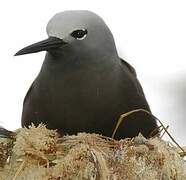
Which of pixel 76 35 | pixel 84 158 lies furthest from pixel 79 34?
pixel 84 158

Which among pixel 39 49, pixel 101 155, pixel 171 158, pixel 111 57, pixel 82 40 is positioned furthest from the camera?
pixel 111 57

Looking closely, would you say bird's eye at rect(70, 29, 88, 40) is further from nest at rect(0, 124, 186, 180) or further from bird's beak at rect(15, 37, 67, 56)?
nest at rect(0, 124, 186, 180)

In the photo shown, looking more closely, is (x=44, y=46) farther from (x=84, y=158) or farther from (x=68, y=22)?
(x=84, y=158)

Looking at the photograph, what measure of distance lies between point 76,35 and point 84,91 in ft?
1.44

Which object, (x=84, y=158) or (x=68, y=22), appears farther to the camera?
(x=68, y=22)

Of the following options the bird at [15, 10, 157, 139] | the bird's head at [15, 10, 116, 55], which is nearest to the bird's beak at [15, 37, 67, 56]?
the bird's head at [15, 10, 116, 55]

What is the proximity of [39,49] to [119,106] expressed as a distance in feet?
2.74

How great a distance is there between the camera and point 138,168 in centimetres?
270

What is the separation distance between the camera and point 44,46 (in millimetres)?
3721

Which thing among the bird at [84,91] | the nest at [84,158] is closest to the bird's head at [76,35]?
the bird at [84,91]

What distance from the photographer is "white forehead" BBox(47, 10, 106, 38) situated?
3.81 m

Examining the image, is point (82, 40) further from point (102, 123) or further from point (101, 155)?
point (101, 155)

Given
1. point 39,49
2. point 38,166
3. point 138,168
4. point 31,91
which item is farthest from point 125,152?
point 31,91

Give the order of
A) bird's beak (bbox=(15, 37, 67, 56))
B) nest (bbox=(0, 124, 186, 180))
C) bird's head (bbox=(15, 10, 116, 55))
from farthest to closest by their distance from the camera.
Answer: bird's head (bbox=(15, 10, 116, 55)) < bird's beak (bbox=(15, 37, 67, 56)) < nest (bbox=(0, 124, 186, 180))
